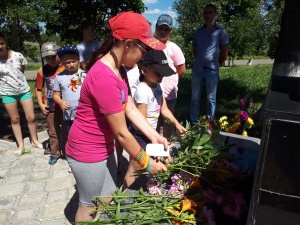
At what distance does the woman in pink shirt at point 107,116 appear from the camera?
A: 4.76ft

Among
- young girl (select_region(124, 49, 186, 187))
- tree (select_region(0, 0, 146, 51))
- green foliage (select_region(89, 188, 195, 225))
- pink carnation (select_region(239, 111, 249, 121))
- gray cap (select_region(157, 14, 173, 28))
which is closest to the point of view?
green foliage (select_region(89, 188, 195, 225))

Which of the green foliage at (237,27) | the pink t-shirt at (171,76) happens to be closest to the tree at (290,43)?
the pink t-shirt at (171,76)

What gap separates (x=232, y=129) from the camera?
2576 millimetres

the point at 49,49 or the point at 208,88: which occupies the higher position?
the point at 49,49

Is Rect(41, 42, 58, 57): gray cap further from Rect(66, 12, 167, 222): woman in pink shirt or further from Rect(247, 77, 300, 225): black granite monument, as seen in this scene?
Rect(247, 77, 300, 225): black granite monument

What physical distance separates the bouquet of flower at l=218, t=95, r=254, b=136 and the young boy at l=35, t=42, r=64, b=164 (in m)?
1.95

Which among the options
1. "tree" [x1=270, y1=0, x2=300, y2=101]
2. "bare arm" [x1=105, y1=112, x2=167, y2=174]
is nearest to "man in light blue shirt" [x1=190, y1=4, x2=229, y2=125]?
"tree" [x1=270, y1=0, x2=300, y2=101]

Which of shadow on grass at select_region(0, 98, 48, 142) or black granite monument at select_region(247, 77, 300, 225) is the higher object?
black granite monument at select_region(247, 77, 300, 225)

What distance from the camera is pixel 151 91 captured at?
2.34 m

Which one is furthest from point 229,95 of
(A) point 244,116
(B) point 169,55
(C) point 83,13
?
(C) point 83,13

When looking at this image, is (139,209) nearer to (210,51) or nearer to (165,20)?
(165,20)

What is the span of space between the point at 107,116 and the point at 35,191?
2134 mm

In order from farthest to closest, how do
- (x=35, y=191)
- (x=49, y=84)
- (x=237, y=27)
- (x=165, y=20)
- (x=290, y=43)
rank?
(x=237, y=27) < (x=290, y=43) < (x=49, y=84) < (x=165, y=20) < (x=35, y=191)

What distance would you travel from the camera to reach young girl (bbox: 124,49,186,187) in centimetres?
223
